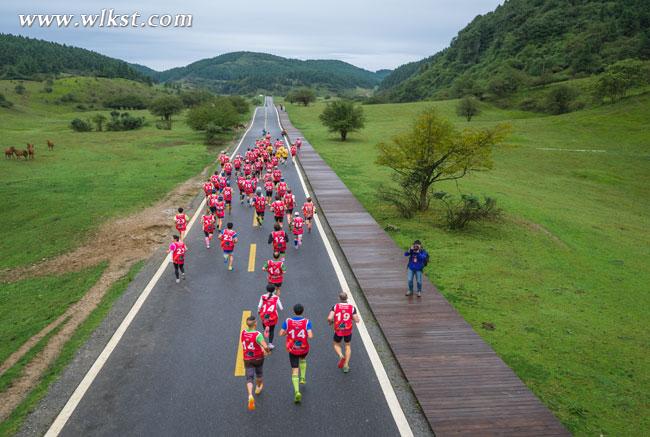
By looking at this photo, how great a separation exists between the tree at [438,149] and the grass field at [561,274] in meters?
2.57

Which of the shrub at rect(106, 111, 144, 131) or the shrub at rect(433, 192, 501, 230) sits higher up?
the shrub at rect(106, 111, 144, 131)

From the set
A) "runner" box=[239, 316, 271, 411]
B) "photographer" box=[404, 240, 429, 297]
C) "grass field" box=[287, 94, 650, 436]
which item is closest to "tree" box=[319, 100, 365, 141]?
"grass field" box=[287, 94, 650, 436]

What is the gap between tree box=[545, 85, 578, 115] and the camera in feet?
254

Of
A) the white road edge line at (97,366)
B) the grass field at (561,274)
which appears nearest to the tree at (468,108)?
the grass field at (561,274)

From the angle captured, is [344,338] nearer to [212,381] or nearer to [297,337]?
[297,337]

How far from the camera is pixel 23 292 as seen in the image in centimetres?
1295

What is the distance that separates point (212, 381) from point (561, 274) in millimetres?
12529

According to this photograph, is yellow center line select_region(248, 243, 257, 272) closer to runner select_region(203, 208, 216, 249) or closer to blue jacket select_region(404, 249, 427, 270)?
runner select_region(203, 208, 216, 249)

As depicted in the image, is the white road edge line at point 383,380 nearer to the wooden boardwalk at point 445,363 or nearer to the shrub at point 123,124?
the wooden boardwalk at point 445,363

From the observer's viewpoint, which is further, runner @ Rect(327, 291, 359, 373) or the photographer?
the photographer

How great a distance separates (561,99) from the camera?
77.7 metres

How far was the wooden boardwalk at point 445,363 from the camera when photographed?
7012 millimetres

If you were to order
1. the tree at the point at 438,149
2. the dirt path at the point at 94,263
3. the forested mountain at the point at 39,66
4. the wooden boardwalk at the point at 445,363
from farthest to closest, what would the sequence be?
the forested mountain at the point at 39,66, the tree at the point at 438,149, the dirt path at the point at 94,263, the wooden boardwalk at the point at 445,363

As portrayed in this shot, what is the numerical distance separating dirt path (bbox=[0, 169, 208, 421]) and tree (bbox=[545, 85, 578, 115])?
78205 millimetres
